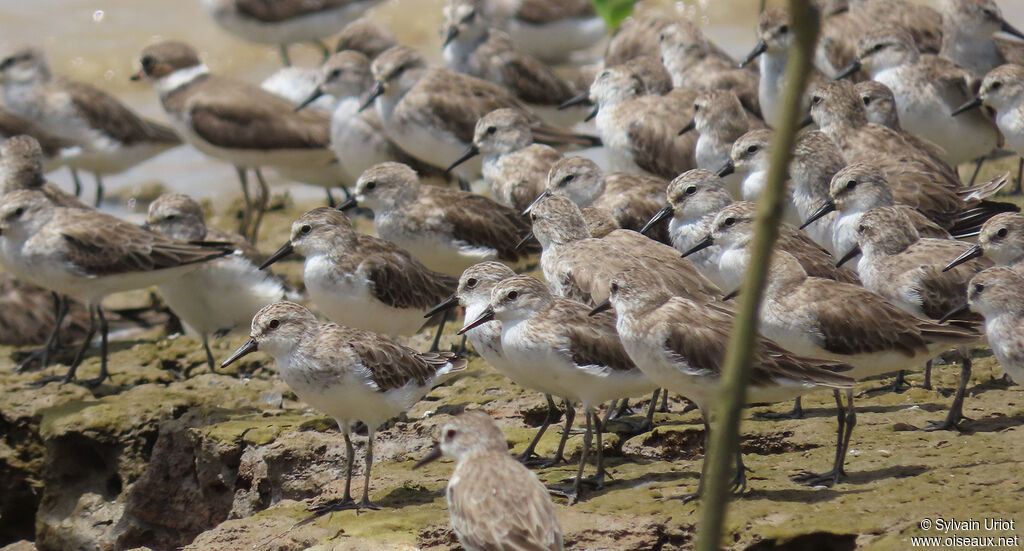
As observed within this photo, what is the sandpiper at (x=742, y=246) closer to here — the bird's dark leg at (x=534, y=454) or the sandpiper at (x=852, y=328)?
the sandpiper at (x=852, y=328)

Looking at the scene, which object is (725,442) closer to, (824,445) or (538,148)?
(824,445)

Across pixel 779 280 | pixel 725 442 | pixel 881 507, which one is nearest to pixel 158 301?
pixel 779 280

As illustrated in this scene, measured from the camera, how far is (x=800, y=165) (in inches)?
338

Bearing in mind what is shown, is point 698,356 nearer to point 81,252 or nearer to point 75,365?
point 81,252

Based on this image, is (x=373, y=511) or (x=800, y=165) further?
(x=800, y=165)

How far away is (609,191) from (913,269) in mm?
2782

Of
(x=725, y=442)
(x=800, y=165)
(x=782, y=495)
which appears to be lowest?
(x=782, y=495)

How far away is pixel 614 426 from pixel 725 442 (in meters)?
4.87

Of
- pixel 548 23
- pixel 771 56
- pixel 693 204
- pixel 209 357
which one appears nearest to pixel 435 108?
pixel 771 56

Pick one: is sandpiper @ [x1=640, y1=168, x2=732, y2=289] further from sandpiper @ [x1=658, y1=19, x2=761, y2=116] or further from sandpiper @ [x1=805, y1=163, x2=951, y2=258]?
sandpiper @ [x1=658, y1=19, x2=761, y2=116]

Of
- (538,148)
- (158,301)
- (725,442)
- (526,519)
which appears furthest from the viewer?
(158,301)

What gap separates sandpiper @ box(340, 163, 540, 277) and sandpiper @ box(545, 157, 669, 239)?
0.54 metres

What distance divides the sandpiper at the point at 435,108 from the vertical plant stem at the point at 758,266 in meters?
8.96

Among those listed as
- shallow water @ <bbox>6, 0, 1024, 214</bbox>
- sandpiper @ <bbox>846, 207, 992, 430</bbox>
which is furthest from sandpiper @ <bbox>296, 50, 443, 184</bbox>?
sandpiper @ <bbox>846, 207, 992, 430</bbox>
